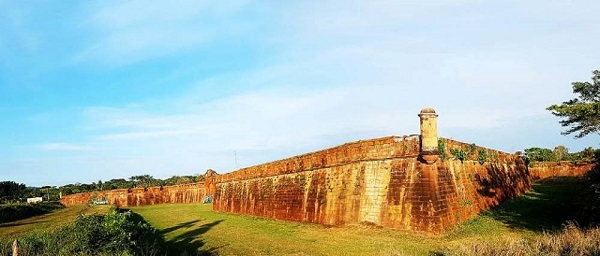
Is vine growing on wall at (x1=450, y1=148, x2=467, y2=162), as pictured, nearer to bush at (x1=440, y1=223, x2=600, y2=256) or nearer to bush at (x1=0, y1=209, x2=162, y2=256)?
bush at (x1=440, y1=223, x2=600, y2=256)

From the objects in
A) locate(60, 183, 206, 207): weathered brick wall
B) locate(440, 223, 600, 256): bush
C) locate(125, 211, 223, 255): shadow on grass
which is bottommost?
locate(60, 183, 206, 207): weathered brick wall

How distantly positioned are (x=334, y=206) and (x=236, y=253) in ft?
18.8

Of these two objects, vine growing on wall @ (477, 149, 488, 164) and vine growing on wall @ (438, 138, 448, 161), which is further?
vine growing on wall @ (477, 149, 488, 164)

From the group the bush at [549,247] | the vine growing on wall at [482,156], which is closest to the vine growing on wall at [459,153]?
the vine growing on wall at [482,156]

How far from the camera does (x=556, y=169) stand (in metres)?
32.1

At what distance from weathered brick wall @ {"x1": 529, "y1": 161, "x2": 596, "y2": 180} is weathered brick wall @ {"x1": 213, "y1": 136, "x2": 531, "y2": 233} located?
11.2 m

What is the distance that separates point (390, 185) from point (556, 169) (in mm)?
26100

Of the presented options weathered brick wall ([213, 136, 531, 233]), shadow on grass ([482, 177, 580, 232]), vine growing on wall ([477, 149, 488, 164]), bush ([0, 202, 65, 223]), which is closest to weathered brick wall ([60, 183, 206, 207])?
bush ([0, 202, 65, 223])

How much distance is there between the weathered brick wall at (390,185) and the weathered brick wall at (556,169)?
11224mm

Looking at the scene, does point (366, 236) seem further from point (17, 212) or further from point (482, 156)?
point (17, 212)

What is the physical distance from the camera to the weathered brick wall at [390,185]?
41.9ft

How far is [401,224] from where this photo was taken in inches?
507

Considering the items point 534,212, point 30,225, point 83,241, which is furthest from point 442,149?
point 30,225

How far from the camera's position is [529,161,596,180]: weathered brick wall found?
31.1 metres
